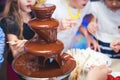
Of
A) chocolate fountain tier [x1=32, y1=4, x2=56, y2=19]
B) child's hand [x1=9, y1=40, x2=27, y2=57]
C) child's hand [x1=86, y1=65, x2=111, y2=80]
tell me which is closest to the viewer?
chocolate fountain tier [x1=32, y1=4, x2=56, y2=19]

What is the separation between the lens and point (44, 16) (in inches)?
39.3

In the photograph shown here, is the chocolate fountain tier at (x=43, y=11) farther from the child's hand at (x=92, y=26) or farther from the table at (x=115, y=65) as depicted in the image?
the table at (x=115, y=65)

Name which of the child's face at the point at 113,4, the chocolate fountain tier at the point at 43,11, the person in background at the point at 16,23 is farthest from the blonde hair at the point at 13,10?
the child's face at the point at 113,4

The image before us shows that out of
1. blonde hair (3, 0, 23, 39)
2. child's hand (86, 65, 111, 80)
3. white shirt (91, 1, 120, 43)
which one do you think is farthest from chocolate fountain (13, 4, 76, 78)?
white shirt (91, 1, 120, 43)

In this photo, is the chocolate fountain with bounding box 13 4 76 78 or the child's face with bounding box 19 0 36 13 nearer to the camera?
the chocolate fountain with bounding box 13 4 76 78

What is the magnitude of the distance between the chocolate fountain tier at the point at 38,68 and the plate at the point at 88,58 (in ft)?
Result: 0.53

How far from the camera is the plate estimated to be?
128cm

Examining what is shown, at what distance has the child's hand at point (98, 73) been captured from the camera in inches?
46.1

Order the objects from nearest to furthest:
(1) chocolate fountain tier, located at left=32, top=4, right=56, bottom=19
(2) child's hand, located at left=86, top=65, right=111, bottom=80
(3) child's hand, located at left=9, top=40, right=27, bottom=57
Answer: (1) chocolate fountain tier, located at left=32, top=4, right=56, bottom=19, (2) child's hand, located at left=86, top=65, right=111, bottom=80, (3) child's hand, located at left=9, top=40, right=27, bottom=57

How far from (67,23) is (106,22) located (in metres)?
0.23

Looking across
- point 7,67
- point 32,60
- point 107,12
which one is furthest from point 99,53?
point 7,67

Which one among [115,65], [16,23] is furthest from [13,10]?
[115,65]

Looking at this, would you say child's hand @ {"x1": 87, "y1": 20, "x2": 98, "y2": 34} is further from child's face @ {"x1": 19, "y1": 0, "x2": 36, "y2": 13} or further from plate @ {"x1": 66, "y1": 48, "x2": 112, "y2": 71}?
child's face @ {"x1": 19, "y1": 0, "x2": 36, "y2": 13}

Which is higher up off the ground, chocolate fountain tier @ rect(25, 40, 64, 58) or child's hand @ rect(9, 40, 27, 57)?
chocolate fountain tier @ rect(25, 40, 64, 58)
